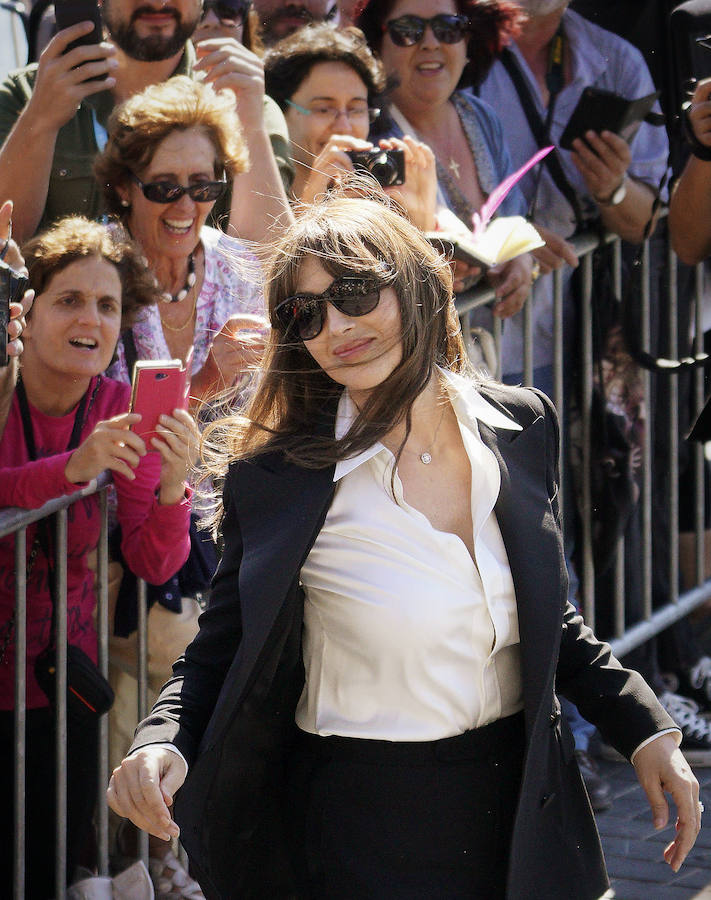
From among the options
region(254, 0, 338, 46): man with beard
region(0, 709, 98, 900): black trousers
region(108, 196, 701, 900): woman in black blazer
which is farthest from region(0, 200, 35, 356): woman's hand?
region(254, 0, 338, 46): man with beard

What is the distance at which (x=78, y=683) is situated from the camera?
3.21 m

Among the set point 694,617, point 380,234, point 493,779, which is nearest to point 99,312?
point 380,234

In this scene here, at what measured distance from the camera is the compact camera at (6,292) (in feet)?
9.61

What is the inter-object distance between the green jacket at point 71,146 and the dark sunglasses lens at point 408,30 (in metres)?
1.13

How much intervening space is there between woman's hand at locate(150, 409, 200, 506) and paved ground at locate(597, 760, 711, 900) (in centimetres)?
175

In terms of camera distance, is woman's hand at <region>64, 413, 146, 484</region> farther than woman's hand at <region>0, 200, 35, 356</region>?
Yes

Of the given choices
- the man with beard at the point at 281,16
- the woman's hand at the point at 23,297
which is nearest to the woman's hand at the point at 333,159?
the man with beard at the point at 281,16

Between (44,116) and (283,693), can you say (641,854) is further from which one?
(44,116)

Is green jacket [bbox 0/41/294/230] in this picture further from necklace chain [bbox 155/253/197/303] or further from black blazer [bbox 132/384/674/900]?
black blazer [bbox 132/384/674/900]

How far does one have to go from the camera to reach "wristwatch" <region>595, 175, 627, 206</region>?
486 centimetres

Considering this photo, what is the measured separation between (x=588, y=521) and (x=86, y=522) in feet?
6.76

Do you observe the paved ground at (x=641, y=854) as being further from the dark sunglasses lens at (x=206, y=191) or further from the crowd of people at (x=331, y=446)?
the dark sunglasses lens at (x=206, y=191)

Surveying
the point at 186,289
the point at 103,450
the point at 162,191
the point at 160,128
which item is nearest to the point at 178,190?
the point at 162,191

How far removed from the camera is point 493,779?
229 centimetres
